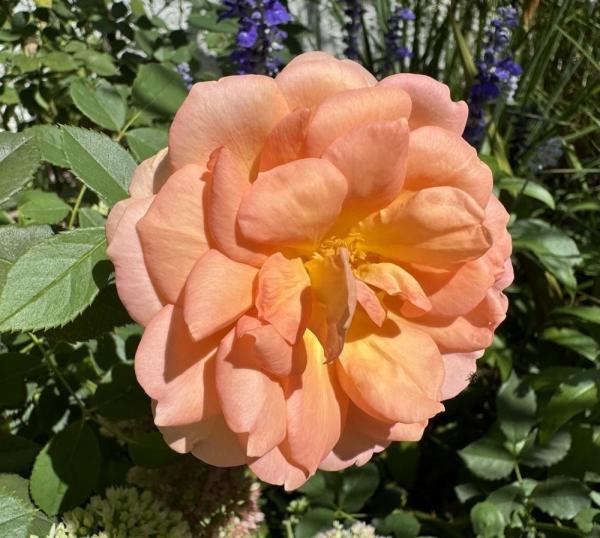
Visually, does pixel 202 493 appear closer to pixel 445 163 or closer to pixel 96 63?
pixel 445 163

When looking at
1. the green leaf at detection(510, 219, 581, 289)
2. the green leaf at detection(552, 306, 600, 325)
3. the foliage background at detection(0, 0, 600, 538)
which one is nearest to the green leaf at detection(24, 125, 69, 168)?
the foliage background at detection(0, 0, 600, 538)

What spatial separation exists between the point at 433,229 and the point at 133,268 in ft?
0.71

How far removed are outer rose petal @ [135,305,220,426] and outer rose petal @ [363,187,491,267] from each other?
0.18m

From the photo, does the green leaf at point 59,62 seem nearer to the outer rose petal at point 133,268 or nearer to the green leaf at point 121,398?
the green leaf at point 121,398

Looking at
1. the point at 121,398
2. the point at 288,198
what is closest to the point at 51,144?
the point at 121,398

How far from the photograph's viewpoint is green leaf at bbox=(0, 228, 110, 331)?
0.47m

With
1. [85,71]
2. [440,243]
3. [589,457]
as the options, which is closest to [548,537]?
[589,457]

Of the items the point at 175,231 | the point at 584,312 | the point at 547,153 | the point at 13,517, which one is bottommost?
the point at 584,312

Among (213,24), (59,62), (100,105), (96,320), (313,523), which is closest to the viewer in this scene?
(96,320)

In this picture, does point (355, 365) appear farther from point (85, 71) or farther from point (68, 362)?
point (85, 71)

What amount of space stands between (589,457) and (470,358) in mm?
545

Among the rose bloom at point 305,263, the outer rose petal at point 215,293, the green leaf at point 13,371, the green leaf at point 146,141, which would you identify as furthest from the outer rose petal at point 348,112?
the green leaf at point 13,371

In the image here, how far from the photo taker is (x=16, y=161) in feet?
1.90

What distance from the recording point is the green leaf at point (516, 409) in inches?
39.4
